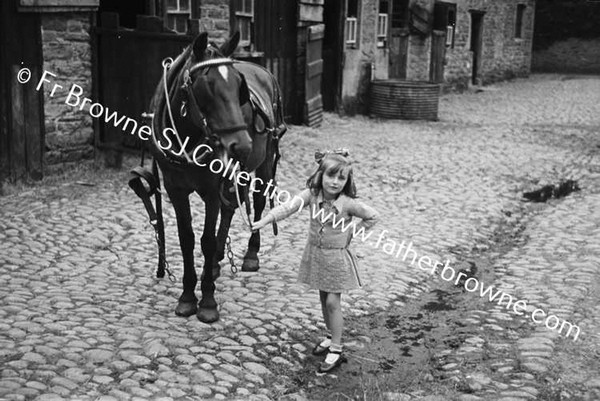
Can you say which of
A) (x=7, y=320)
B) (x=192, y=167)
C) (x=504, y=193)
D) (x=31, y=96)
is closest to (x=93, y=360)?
(x=7, y=320)

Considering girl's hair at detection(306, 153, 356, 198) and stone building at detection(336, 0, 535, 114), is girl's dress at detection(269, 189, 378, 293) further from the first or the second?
stone building at detection(336, 0, 535, 114)

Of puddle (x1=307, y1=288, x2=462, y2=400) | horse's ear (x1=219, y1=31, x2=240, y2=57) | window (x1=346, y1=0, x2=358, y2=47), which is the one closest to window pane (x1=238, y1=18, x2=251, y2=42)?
window (x1=346, y1=0, x2=358, y2=47)

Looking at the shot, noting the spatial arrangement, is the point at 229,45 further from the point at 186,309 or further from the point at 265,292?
the point at 265,292

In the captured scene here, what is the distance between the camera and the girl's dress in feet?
15.1

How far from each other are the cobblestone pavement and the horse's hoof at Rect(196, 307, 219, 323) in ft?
0.18

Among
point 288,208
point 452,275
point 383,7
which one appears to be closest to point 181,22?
point 452,275

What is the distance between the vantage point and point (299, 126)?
48.8 feet

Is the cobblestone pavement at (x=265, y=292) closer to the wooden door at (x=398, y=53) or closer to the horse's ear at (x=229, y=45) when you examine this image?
the horse's ear at (x=229, y=45)

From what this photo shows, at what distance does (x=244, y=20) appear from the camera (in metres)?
13.0

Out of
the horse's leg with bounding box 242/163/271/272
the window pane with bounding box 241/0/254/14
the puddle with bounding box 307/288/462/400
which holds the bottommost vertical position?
the puddle with bounding box 307/288/462/400

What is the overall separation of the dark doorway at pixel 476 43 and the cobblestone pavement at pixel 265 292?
1571 cm

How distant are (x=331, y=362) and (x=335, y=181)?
1.11 meters

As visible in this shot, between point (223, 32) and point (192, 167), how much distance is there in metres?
7.68

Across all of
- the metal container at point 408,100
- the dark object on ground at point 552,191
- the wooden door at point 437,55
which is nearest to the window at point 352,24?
the metal container at point 408,100
